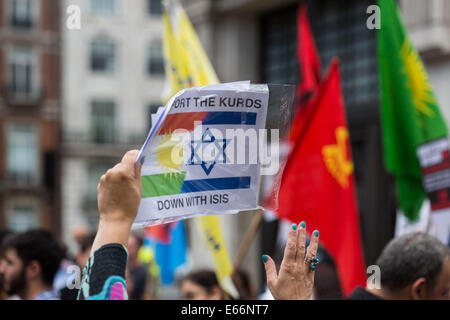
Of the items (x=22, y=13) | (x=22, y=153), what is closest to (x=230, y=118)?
(x=22, y=153)

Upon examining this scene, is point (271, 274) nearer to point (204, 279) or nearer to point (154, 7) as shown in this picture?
point (204, 279)

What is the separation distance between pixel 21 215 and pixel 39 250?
34692mm

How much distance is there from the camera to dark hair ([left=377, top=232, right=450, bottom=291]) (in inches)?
120

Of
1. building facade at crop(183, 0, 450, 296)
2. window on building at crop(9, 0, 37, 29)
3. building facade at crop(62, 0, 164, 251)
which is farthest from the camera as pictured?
window on building at crop(9, 0, 37, 29)

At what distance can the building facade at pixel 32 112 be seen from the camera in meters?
38.4

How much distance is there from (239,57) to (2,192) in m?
27.4

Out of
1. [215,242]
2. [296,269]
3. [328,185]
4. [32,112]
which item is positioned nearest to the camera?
[296,269]

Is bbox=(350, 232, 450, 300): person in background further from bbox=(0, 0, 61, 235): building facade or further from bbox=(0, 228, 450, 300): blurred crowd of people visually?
bbox=(0, 0, 61, 235): building facade

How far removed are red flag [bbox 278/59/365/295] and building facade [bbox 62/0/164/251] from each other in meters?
31.8

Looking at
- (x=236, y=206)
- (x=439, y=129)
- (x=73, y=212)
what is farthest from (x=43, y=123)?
(x=236, y=206)

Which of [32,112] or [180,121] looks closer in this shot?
[180,121]

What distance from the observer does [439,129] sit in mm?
5621

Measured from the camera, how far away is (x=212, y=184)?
2.61 meters

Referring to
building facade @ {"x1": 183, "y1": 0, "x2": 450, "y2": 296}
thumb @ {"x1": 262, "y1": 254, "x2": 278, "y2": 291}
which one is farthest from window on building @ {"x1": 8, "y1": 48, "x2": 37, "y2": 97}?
thumb @ {"x1": 262, "y1": 254, "x2": 278, "y2": 291}
